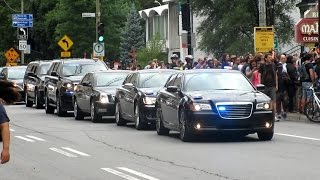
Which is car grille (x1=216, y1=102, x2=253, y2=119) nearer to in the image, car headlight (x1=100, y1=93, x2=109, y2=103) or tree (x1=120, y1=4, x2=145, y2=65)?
car headlight (x1=100, y1=93, x2=109, y2=103)

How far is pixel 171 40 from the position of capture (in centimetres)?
7950

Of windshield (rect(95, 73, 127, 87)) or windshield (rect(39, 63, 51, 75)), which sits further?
windshield (rect(39, 63, 51, 75))

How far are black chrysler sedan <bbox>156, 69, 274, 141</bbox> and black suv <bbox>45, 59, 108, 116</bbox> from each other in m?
10.8

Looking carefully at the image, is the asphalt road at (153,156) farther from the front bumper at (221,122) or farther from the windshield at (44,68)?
the windshield at (44,68)

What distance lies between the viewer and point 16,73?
41156 mm

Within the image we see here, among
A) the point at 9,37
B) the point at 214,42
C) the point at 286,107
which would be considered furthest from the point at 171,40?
the point at 286,107

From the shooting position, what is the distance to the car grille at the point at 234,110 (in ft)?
56.4

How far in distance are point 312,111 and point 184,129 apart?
653 centimetres

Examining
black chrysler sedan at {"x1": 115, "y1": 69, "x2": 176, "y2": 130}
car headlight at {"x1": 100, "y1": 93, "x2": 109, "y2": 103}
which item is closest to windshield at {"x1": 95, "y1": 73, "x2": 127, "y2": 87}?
car headlight at {"x1": 100, "y1": 93, "x2": 109, "y2": 103}

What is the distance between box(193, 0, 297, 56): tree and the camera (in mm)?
50031

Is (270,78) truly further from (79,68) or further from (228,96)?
(79,68)

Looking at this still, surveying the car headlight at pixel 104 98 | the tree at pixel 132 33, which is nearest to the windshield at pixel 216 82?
the car headlight at pixel 104 98

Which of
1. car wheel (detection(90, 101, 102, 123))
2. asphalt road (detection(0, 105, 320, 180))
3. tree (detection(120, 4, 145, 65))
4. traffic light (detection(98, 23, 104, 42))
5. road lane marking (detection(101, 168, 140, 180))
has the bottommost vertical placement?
road lane marking (detection(101, 168, 140, 180))

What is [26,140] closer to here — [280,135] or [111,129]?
[111,129]
